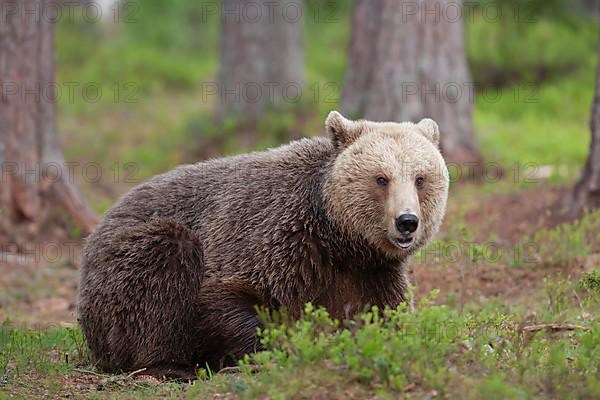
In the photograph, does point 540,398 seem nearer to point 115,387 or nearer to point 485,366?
point 485,366

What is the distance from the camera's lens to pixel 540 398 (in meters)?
4.73

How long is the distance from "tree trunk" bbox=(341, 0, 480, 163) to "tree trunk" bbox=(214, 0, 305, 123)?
3.24m

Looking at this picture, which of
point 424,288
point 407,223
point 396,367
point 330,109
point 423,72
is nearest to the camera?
point 396,367

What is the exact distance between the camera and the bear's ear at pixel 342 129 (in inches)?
254

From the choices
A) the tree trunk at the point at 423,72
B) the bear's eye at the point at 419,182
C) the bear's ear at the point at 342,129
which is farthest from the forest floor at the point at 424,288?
the bear's ear at the point at 342,129

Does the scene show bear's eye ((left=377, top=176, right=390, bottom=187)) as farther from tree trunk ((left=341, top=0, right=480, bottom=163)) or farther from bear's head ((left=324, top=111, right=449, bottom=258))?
tree trunk ((left=341, top=0, right=480, bottom=163))

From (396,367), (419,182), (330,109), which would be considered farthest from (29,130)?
(396,367)

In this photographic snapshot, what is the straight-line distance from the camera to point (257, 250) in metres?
6.39

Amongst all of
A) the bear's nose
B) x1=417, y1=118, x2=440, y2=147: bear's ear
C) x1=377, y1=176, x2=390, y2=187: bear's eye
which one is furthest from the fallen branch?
x1=417, y1=118, x2=440, y2=147: bear's ear

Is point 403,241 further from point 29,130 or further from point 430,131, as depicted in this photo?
point 29,130

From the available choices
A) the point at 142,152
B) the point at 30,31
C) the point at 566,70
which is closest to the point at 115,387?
the point at 30,31

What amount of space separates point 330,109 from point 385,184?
10229 mm

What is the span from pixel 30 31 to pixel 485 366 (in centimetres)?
759

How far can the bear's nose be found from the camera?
19.1 feet
